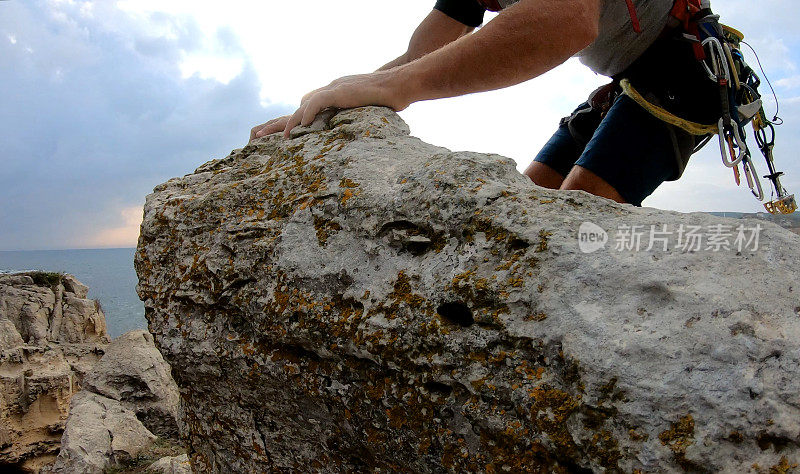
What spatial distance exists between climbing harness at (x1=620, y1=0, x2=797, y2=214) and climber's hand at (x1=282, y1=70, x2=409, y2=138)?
1576mm

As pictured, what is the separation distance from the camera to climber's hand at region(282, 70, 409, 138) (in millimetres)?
2840

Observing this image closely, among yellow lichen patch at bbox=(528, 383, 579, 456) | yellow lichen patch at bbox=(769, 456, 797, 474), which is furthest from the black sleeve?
yellow lichen patch at bbox=(769, 456, 797, 474)

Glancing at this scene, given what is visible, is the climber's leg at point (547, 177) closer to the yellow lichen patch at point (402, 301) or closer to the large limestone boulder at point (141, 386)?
the yellow lichen patch at point (402, 301)

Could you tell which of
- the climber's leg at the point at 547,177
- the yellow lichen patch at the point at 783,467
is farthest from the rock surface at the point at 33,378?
the yellow lichen patch at the point at 783,467

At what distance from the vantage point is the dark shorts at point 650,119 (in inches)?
131

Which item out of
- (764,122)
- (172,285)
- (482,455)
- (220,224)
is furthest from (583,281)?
(764,122)

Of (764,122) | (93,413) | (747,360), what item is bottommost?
(93,413)

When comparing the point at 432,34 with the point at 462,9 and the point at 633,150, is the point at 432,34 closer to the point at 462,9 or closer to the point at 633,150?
the point at 462,9

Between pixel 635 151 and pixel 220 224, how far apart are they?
98.9 inches

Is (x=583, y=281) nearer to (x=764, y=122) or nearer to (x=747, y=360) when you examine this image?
(x=747, y=360)

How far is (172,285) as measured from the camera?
2.69 m

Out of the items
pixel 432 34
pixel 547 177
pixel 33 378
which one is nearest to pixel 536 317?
pixel 547 177

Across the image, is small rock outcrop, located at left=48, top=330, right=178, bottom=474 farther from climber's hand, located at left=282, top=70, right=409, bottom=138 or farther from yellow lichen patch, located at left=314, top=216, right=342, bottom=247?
yellow lichen patch, located at left=314, top=216, right=342, bottom=247

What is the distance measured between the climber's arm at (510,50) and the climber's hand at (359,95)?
0.51 ft
